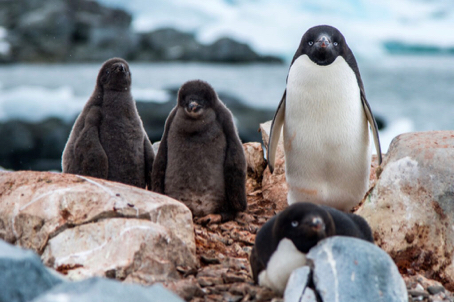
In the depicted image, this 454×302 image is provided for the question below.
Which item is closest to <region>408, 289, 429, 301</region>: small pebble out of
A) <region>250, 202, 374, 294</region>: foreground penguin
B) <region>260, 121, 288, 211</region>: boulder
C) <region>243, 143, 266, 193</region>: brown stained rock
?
<region>250, 202, 374, 294</region>: foreground penguin

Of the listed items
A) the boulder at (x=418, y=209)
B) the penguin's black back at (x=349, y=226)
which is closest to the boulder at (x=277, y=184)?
the boulder at (x=418, y=209)

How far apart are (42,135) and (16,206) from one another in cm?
1608

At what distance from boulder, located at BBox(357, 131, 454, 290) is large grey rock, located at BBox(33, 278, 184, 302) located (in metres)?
2.31

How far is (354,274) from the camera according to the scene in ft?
9.77

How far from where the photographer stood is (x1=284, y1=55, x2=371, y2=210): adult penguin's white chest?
5258 mm

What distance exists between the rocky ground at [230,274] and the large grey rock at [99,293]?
3.13 feet

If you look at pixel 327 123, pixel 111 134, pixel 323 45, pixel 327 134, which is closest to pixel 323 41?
pixel 323 45

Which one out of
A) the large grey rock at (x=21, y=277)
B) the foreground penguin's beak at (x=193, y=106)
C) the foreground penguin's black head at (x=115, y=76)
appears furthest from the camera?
the foreground penguin's black head at (x=115, y=76)

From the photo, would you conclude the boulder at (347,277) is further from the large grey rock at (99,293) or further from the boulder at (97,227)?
the boulder at (97,227)

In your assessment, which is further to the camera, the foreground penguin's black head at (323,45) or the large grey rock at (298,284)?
the foreground penguin's black head at (323,45)

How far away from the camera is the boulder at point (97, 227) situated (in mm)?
3539

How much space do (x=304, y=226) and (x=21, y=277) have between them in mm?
1510

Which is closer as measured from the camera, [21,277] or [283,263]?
[21,277]

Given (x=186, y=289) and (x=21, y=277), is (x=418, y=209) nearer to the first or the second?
(x=186, y=289)
